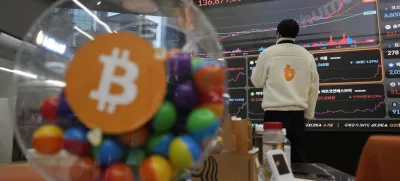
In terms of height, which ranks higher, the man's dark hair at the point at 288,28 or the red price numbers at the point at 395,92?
the man's dark hair at the point at 288,28

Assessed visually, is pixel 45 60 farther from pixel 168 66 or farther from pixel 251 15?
pixel 251 15

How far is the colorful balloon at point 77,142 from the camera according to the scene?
47cm

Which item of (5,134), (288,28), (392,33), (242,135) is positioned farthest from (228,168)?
(392,33)

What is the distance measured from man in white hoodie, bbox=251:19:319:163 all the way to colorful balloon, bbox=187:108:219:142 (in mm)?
1358

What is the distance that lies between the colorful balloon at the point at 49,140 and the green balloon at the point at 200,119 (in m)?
0.21

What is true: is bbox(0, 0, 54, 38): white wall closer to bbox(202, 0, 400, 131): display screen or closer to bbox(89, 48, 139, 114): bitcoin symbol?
bbox(202, 0, 400, 131): display screen

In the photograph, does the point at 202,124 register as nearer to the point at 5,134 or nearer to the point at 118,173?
the point at 118,173

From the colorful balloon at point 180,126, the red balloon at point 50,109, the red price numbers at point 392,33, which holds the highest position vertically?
the red price numbers at point 392,33

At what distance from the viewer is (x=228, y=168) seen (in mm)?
1158

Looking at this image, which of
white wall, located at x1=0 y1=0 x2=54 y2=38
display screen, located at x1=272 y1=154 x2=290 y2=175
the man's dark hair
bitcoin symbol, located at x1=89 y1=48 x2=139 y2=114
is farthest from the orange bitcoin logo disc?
white wall, located at x1=0 y1=0 x2=54 y2=38

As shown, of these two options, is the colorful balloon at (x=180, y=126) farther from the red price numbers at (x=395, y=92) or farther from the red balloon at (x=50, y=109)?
the red price numbers at (x=395, y=92)

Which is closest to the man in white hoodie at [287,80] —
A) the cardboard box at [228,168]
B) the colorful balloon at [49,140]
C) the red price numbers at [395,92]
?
the cardboard box at [228,168]

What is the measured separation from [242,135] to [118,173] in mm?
830

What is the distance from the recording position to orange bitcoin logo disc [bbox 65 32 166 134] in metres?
0.46
